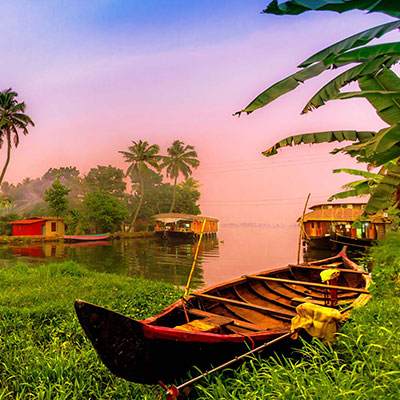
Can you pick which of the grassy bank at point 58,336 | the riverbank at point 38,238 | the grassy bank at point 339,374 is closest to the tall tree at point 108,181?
the riverbank at point 38,238

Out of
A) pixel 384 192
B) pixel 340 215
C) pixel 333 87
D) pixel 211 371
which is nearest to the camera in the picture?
pixel 211 371

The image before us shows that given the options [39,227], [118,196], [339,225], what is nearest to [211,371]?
[339,225]

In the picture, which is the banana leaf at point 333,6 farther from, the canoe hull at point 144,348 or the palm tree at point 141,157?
the palm tree at point 141,157

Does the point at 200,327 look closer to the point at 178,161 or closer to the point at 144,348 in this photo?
the point at 144,348

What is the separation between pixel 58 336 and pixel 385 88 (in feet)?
21.5

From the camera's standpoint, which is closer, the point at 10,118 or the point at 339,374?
the point at 339,374

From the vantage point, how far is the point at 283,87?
4484 millimetres

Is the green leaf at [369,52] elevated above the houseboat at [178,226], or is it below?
above

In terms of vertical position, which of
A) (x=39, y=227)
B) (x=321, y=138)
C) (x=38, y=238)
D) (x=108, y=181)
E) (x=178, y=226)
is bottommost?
(x=38, y=238)

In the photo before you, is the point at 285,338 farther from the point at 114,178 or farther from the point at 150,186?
the point at 150,186

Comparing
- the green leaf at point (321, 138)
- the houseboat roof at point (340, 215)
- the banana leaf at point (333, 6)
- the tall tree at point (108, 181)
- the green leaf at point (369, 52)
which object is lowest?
the houseboat roof at point (340, 215)

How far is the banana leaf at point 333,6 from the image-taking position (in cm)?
287

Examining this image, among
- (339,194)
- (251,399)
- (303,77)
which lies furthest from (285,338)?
(339,194)

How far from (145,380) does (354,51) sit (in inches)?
172
